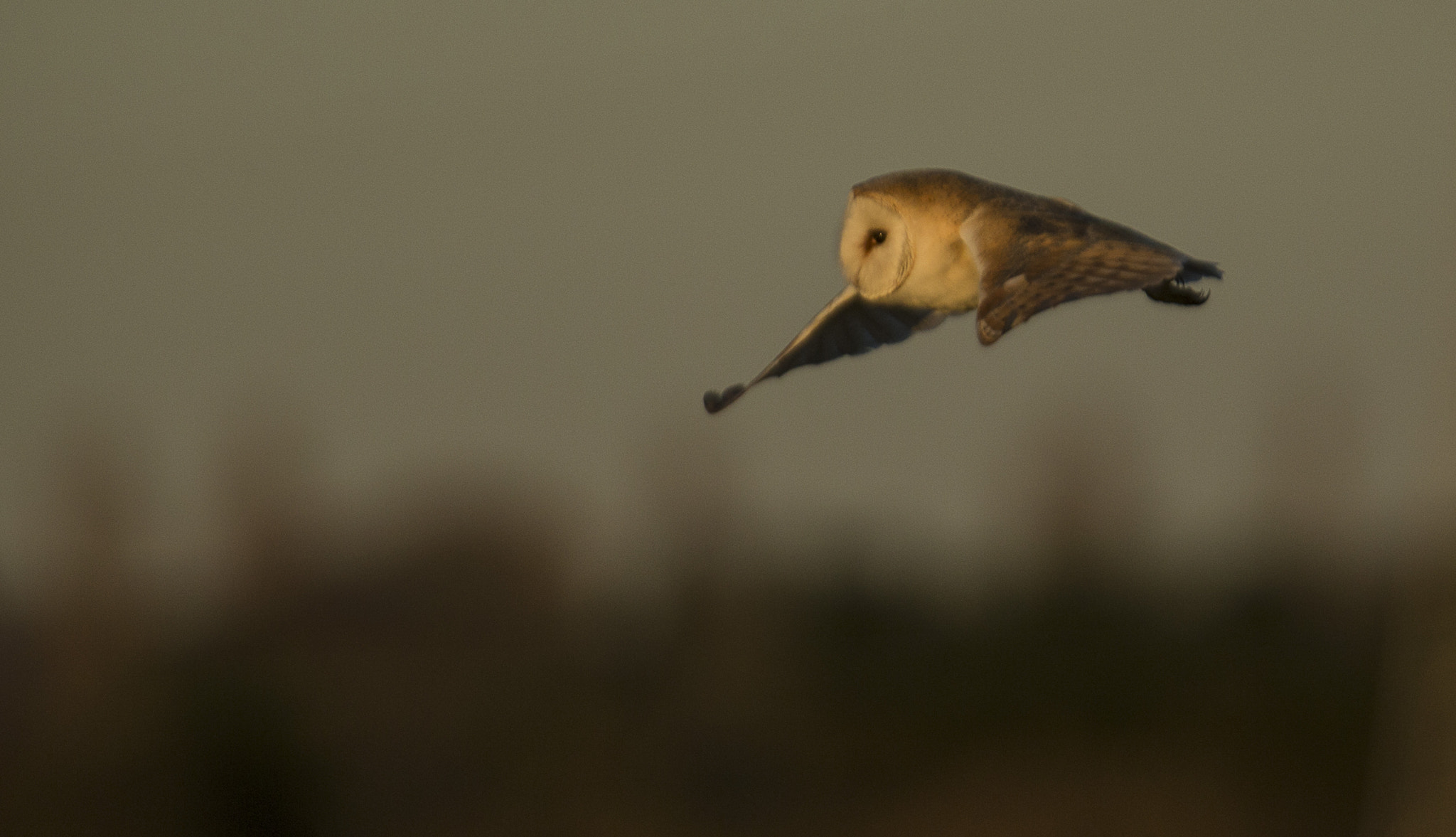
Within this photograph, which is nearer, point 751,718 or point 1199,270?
point 1199,270

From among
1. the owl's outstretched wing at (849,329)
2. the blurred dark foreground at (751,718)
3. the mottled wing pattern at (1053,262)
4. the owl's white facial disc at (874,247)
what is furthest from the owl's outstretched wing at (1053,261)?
the blurred dark foreground at (751,718)

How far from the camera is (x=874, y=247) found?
4.73 metres

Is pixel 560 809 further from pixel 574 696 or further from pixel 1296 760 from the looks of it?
pixel 1296 760

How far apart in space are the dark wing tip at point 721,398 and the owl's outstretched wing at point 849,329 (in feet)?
1.00

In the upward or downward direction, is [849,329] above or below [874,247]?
below

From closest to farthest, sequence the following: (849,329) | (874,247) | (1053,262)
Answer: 1. (1053,262)
2. (874,247)
3. (849,329)

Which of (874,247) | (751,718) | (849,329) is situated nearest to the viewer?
(874,247)

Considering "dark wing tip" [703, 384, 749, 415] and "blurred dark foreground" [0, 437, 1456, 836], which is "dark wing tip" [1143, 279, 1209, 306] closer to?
"dark wing tip" [703, 384, 749, 415]

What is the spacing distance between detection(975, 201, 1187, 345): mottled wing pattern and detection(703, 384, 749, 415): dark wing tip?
38.9 inches

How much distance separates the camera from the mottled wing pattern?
387 cm

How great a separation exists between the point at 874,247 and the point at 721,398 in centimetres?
71

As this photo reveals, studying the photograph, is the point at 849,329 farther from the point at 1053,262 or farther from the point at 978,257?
the point at 1053,262

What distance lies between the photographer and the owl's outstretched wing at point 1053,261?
388 centimetres

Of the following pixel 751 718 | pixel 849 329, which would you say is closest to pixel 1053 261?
pixel 849 329
